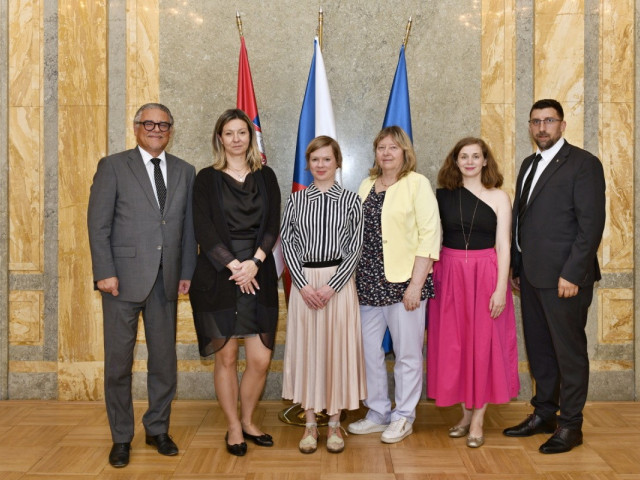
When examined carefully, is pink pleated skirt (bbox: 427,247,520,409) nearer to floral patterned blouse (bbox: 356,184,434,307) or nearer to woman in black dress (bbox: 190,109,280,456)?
floral patterned blouse (bbox: 356,184,434,307)

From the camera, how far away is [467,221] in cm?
321

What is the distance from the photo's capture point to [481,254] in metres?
3.21

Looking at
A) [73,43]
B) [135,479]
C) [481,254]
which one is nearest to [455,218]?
[481,254]

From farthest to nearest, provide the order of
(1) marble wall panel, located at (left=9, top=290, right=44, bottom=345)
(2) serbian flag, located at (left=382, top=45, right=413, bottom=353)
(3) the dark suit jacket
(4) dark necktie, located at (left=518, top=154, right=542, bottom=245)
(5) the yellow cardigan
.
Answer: (1) marble wall panel, located at (left=9, top=290, right=44, bottom=345), (2) serbian flag, located at (left=382, top=45, right=413, bottom=353), (4) dark necktie, located at (left=518, top=154, right=542, bottom=245), (5) the yellow cardigan, (3) the dark suit jacket

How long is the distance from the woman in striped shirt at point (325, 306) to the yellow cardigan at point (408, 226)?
19 centimetres

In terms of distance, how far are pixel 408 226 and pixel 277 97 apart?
1.53 meters

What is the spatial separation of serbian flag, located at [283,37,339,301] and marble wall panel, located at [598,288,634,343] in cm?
218

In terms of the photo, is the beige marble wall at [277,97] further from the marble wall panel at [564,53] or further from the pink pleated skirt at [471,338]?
the pink pleated skirt at [471,338]

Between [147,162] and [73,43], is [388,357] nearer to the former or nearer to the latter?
[147,162]

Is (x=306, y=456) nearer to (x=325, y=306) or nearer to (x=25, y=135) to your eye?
(x=325, y=306)

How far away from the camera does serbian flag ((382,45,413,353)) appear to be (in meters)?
3.81

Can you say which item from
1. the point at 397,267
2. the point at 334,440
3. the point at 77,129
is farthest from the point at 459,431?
the point at 77,129

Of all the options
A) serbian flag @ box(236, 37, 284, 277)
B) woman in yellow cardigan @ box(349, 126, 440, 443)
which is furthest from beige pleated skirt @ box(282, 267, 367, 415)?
serbian flag @ box(236, 37, 284, 277)

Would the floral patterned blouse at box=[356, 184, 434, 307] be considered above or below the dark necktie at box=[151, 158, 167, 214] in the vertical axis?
below
